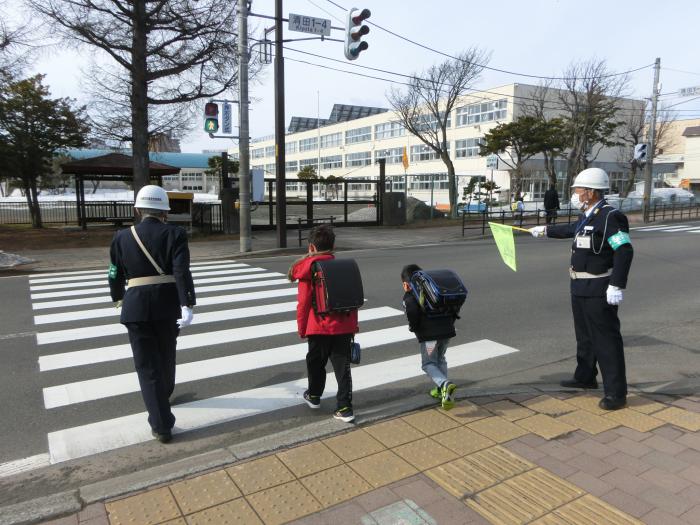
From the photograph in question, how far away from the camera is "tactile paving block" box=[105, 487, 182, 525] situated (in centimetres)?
271

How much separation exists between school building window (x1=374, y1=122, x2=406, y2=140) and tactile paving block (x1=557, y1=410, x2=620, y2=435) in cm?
5771

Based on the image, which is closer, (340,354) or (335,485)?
(335,485)

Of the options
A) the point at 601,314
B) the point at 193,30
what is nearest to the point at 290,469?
the point at 601,314

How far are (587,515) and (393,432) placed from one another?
1.39 m

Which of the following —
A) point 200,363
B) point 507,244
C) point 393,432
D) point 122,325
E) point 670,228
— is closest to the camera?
point 393,432

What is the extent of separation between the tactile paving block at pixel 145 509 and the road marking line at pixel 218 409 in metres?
1.05

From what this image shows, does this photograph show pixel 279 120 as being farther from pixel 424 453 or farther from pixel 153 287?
pixel 424 453

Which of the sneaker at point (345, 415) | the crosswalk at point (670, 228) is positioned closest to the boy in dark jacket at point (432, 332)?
the sneaker at point (345, 415)

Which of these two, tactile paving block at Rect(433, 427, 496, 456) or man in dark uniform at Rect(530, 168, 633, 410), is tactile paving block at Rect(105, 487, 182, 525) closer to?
tactile paving block at Rect(433, 427, 496, 456)

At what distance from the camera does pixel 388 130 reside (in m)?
62.8

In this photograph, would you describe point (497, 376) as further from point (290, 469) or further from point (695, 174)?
point (695, 174)

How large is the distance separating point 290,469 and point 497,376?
278cm

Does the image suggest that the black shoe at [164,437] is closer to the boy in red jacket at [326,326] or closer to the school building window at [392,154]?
the boy in red jacket at [326,326]

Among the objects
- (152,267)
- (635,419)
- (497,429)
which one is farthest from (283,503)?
(635,419)
